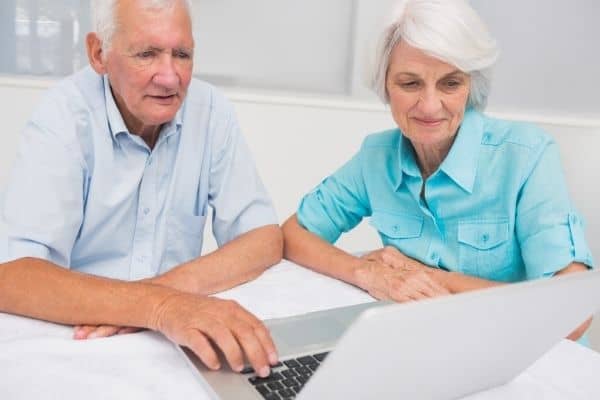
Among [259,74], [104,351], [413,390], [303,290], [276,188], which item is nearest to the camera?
[413,390]

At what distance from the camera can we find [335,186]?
1.43 metres

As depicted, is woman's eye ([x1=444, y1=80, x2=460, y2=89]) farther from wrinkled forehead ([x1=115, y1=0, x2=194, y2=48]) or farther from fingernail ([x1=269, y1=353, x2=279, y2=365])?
fingernail ([x1=269, y1=353, x2=279, y2=365])

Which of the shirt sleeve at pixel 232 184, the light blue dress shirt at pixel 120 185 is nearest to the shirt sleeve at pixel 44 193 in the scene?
the light blue dress shirt at pixel 120 185

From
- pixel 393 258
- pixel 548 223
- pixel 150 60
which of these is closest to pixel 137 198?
pixel 150 60

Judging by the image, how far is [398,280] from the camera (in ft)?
3.58

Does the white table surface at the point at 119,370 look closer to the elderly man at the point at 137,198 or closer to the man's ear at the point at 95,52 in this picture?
the elderly man at the point at 137,198

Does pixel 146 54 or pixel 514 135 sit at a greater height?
pixel 146 54

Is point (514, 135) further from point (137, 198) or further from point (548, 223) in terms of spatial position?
point (137, 198)

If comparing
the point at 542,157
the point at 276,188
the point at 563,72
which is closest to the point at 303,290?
the point at 542,157

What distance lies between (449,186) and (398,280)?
25cm

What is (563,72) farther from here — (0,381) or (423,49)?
(0,381)

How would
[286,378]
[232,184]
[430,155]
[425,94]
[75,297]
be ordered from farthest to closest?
[232,184], [430,155], [425,94], [75,297], [286,378]

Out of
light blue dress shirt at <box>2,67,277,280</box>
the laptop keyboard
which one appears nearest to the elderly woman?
light blue dress shirt at <box>2,67,277,280</box>

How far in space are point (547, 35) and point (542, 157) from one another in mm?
1407
